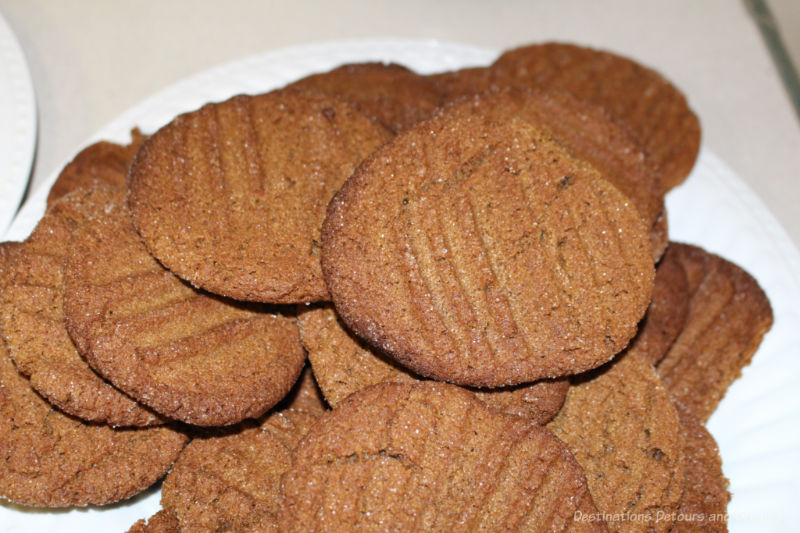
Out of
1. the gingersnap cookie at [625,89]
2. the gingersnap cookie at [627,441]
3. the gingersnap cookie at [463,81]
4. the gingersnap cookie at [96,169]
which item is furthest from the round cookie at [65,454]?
the gingersnap cookie at [625,89]

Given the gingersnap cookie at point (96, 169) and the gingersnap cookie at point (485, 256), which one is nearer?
the gingersnap cookie at point (485, 256)

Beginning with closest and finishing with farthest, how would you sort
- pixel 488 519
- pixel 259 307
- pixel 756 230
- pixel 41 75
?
1. pixel 488 519
2. pixel 259 307
3. pixel 756 230
4. pixel 41 75

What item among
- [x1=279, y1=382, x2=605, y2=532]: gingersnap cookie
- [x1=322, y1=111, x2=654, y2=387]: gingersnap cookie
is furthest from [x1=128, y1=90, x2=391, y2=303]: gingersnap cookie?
[x1=279, y1=382, x2=605, y2=532]: gingersnap cookie

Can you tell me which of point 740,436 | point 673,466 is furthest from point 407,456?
point 740,436

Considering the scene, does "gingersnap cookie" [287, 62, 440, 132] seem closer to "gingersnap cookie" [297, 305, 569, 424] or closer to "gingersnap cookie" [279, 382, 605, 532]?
"gingersnap cookie" [297, 305, 569, 424]

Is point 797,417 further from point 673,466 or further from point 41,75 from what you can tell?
point 41,75

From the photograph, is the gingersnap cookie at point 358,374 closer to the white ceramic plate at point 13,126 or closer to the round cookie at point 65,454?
the round cookie at point 65,454

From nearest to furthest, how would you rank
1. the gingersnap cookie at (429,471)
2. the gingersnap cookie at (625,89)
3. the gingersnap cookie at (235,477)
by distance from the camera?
the gingersnap cookie at (429,471) → the gingersnap cookie at (235,477) → the gingersnap cookie at (625,89)
